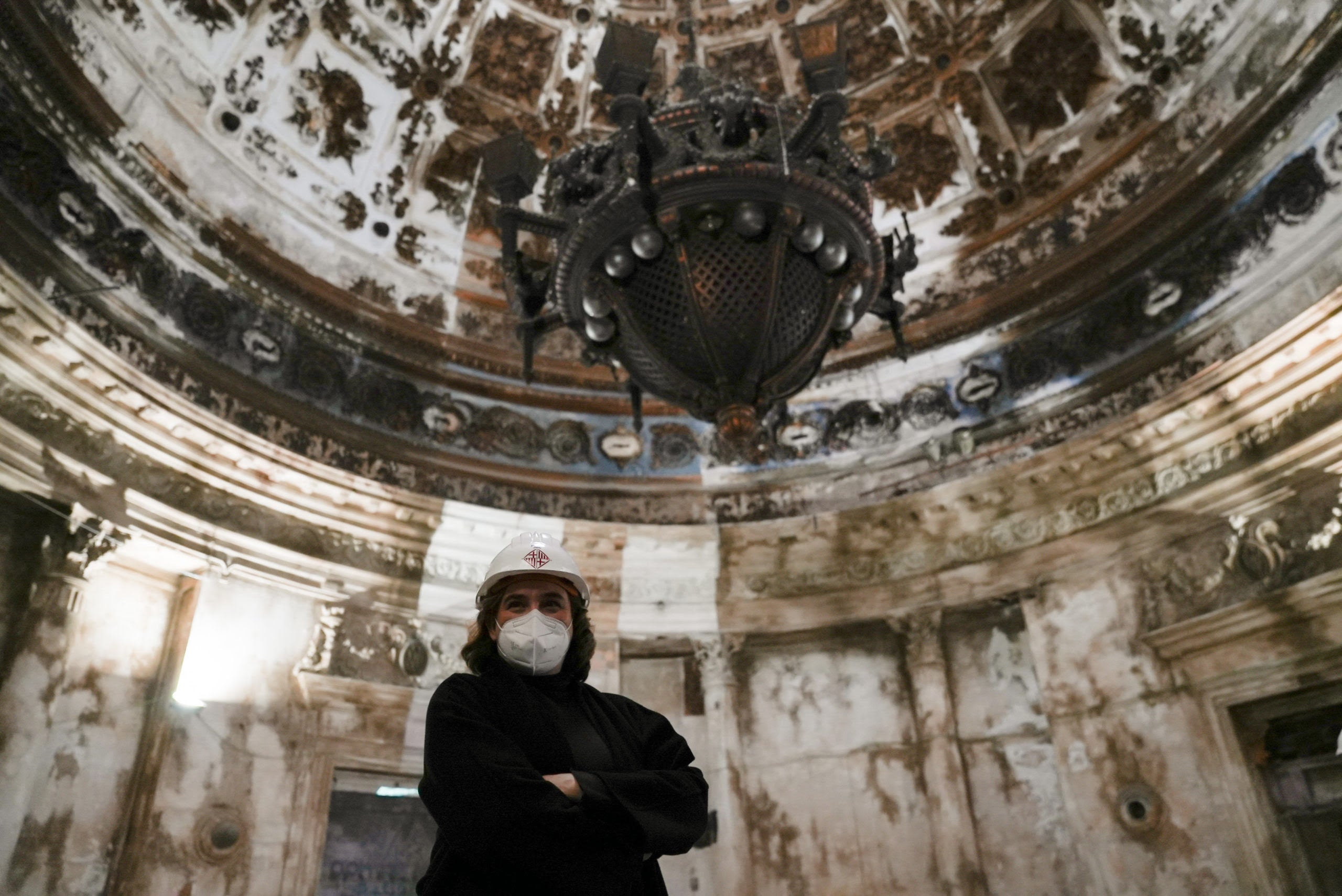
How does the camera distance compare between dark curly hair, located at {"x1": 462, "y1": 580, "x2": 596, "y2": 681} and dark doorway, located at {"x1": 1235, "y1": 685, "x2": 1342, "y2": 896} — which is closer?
dark curly hair, located at {"x1": 462, "y1": 580, "x2": 596, "y2": 681}

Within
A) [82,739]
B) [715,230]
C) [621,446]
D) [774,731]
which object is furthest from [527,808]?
[621,446]

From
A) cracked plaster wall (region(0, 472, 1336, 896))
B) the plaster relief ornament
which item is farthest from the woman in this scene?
the plaster relief ornament

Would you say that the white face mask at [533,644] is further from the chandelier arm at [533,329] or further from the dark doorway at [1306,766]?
the dark doorway at [1306,766]

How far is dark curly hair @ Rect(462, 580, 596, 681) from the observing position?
2297 millimetres

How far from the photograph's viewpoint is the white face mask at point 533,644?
2.23m

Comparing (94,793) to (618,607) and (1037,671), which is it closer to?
(618,607)

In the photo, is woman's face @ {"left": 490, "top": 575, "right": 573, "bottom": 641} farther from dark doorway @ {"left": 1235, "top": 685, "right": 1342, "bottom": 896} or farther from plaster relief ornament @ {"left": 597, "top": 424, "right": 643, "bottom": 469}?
plaster relief ornament @ {"left": 597, "top": 424, "right": 643, "bottom": 469}

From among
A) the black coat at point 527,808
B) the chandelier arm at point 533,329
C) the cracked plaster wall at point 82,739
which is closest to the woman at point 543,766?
the black coat at point 527,808

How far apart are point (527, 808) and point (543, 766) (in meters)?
0.20

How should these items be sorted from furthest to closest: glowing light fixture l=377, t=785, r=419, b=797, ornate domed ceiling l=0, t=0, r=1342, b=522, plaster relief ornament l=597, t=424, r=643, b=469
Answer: plaster relief ornament l=597, t=424, r=643, b=469 < glowing light fixture l=377, t=785, r=419, b=797 < ornate domed ceiling l=0, t=0, r=1342, b=522

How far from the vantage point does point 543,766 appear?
2.01 meters

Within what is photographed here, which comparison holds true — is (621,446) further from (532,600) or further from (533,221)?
(532,600)

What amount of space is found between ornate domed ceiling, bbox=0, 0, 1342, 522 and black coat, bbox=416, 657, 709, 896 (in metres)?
4.70

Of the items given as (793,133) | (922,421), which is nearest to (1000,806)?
(922,421)
